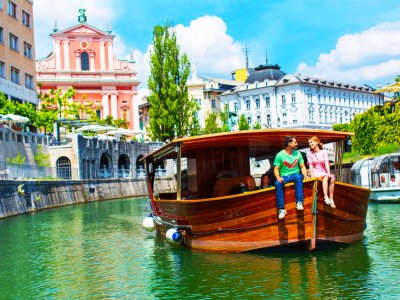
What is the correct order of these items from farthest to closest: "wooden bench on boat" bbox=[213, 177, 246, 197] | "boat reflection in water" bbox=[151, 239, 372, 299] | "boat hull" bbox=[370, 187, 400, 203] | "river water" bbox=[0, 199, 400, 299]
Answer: "boat hull" bbox=[370, 187, 400, 203] < "wooden bench on boat" bbox=[213, 177, 246, 197] < "river water" bbox=[0, 199, 400, 299] < "boat reflection in water" bbox=[151, 239, 372, 299]

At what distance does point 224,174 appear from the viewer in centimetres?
1603

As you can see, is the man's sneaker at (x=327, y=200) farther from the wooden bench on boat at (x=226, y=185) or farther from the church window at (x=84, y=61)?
the church window at (x=84, y=61)

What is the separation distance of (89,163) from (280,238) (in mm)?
39115

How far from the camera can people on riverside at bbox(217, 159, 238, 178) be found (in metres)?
16.0

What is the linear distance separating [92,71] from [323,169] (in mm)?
62403

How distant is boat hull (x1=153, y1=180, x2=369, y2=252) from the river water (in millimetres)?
340

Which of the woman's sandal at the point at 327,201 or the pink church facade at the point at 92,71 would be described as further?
the pink church facade at the point at 92,71

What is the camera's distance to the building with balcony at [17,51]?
1679 inches

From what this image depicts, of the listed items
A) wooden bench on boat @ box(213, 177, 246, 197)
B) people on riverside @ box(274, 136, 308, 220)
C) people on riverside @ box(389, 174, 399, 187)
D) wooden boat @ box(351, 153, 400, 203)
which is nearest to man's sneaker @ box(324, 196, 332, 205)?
people on riverside @ box(274, 136, 308, 220)

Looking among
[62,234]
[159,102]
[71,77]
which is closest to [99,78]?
[71,77]

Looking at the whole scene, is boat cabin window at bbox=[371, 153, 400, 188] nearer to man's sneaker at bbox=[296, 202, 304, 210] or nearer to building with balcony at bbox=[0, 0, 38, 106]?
man's sneaker at bbox=[296, 202, 304, 210]

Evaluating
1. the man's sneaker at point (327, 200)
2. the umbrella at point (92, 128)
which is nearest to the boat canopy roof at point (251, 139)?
the man's sneaker at point (327, 200)

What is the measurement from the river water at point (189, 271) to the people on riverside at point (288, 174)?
1.24m

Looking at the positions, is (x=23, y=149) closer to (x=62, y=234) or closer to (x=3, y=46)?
(x=3, y=46)
